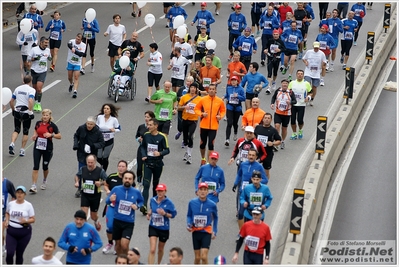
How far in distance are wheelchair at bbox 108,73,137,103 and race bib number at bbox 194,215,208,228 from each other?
32.7 feet

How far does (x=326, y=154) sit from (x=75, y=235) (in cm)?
777

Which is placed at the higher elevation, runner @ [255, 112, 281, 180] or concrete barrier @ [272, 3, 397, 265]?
runner @ [255, 112, 281, 180]

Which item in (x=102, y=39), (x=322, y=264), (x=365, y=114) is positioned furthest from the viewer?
(x=102, y=39)

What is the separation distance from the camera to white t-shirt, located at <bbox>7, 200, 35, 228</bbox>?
15789 mm

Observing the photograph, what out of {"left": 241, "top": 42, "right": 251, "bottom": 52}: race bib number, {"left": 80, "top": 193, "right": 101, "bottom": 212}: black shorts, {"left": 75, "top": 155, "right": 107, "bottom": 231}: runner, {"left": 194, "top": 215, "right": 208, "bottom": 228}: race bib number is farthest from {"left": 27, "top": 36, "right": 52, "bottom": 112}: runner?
{"left": 194, "top": 215, "right": 208, "bottom": 228}: race bib number

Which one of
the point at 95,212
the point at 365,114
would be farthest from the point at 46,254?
the point at 365,114

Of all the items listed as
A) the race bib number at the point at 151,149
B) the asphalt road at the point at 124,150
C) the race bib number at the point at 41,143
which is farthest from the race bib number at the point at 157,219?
the race bib number at the point at 41,143

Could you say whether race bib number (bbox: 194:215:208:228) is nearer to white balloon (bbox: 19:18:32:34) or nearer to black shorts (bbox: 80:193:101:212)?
black shorts (bbox: 80:193:101:212)

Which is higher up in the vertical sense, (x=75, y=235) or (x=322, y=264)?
(x=75, y=235)

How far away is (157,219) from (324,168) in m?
5.83

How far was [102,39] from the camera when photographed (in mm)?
31875

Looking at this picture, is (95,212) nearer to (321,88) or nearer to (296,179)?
(296,179)

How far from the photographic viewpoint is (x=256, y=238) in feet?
49.4

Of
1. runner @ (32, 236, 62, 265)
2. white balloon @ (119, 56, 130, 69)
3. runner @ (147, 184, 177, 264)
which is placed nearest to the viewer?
runner @ (32, 236, 62, 265)
